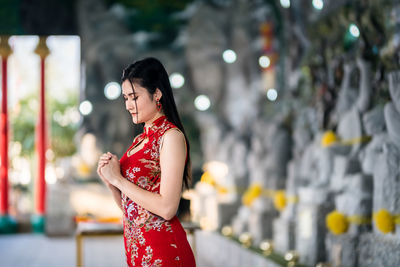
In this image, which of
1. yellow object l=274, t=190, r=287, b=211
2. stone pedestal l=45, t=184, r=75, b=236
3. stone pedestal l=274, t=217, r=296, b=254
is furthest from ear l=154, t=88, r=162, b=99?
stone pedestal l=45, t=184, r=75, b=236

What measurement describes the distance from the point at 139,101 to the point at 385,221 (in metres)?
2.26

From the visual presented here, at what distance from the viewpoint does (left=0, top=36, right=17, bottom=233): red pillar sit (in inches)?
384

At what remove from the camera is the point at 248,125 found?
916 centimetres

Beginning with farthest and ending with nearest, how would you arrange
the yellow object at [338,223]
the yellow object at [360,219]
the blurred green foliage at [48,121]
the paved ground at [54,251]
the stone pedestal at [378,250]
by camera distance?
the blurred green foliage at [48,121]
the paved ground at [54,251]
the yellow object at [338,223]
the yellow object at [360,219]
the stone pedestal at [378,250]

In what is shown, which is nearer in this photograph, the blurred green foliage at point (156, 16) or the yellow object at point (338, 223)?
the yellow object at point (338, 223)

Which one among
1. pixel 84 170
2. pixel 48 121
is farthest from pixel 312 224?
pixel 48 121

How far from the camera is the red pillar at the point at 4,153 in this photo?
384 inches

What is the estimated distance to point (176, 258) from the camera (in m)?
1.75

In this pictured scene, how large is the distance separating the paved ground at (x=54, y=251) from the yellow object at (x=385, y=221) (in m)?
3.33

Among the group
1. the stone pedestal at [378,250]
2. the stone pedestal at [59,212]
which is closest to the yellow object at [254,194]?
the stone pedestal at [378,250]

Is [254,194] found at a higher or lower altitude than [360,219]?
lower

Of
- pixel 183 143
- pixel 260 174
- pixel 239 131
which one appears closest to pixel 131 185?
pixel 183 143

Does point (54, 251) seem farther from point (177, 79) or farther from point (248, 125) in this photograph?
point (177, 79)

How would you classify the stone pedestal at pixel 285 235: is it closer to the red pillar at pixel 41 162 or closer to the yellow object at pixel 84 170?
the yellow object at pixel 84 170
